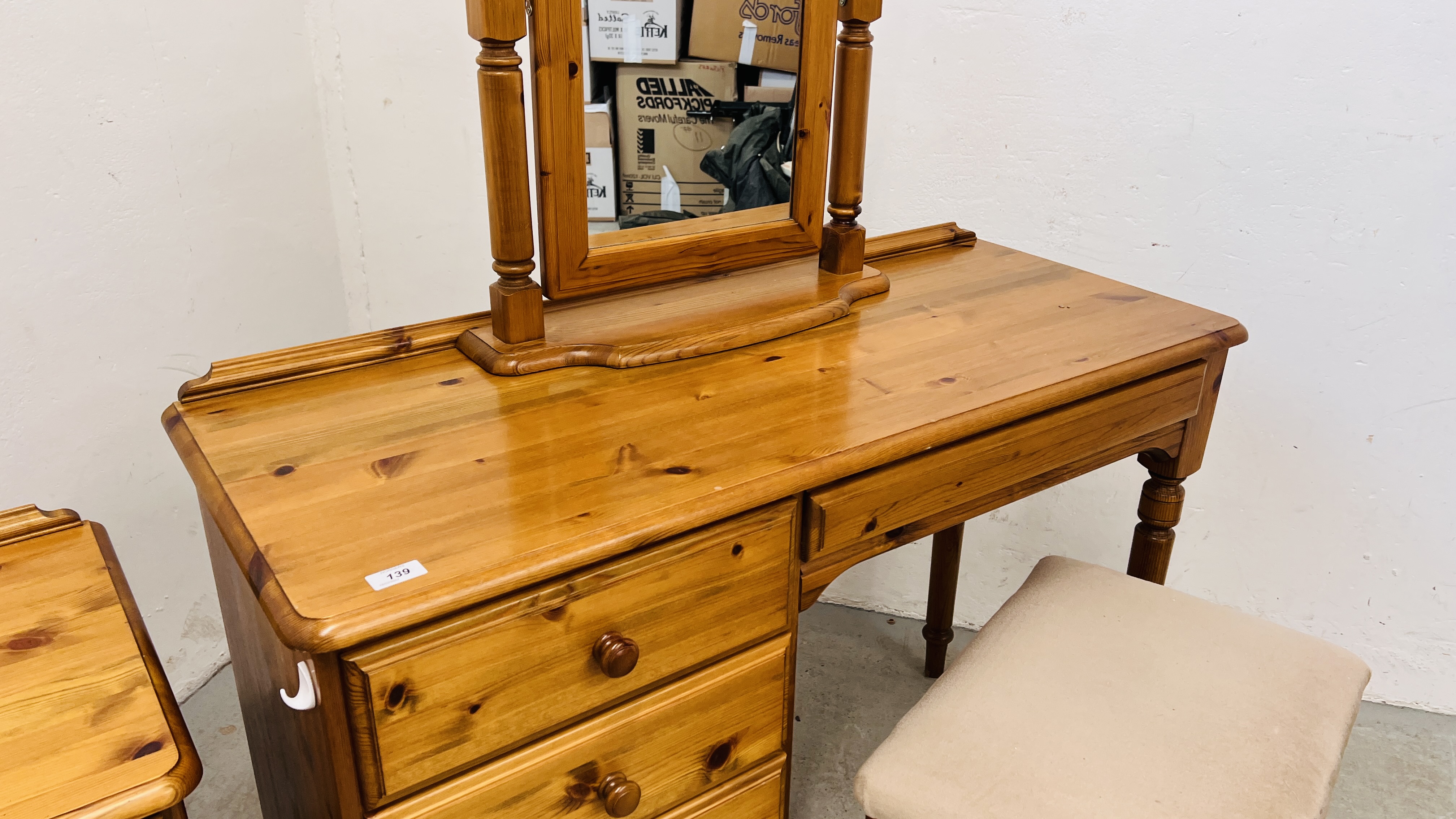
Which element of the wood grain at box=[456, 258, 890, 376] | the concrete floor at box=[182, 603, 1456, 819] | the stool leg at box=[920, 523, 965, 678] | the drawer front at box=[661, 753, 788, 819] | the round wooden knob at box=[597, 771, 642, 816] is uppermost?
the wood grain at box=[456, 258, 890, 376]

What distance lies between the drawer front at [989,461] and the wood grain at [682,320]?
0.29 metres

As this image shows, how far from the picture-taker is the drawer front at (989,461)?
1120mm

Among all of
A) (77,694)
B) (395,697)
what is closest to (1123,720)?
(395,697)

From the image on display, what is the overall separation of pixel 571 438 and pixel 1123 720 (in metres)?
0.70

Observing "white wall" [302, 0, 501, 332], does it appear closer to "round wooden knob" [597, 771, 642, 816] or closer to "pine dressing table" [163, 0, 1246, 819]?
"pine dressing table" [163, 0, 1246, 819]

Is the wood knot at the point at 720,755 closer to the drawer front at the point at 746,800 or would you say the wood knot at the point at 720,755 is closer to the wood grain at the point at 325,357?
the drawer front at the point at 746,800

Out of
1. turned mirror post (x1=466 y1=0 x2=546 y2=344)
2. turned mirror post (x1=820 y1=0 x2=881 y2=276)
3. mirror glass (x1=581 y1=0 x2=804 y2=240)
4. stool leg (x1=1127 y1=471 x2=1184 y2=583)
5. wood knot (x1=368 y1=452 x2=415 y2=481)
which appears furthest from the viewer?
stool leg (x1=1127 y1=471 x2=1184 y2=583)

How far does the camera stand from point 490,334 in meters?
1.29

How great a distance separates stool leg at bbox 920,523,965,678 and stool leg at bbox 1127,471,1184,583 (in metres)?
Result: 0.41

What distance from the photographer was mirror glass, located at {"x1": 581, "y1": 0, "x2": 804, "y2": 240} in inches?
49.1

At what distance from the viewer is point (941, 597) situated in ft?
6.83

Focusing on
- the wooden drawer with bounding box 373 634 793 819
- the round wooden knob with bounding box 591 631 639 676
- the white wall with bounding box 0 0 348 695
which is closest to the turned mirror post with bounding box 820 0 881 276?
the wooden drawer with bounding box 373 634 793 819

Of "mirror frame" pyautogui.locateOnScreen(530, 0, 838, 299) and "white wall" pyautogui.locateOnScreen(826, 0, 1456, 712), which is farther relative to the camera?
"white wall" pyautogui.locateOnScreen(826, 0, 1456, 712)

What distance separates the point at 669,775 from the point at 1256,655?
2.46 feet
